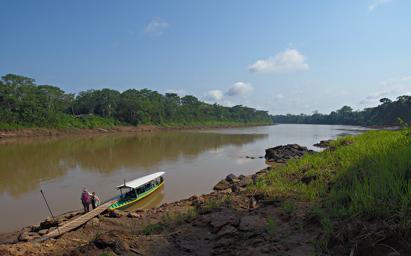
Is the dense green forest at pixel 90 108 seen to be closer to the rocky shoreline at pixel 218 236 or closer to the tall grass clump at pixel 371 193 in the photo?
the rocky shoreline at pixel 218 236

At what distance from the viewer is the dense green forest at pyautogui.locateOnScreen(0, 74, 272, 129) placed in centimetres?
5599

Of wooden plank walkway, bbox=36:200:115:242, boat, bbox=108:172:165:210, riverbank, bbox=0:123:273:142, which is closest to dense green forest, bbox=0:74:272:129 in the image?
riverbank, bbox=0:123:273:142

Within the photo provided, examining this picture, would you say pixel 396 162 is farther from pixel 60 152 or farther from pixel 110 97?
pixel 110 97

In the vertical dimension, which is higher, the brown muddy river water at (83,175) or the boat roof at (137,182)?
the boat roof at (137,182)

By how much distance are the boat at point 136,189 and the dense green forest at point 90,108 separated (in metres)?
46.1

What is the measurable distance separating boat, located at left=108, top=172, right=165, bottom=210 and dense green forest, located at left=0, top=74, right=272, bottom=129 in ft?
151

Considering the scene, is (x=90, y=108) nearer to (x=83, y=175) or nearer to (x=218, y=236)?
(x=83, y=175)

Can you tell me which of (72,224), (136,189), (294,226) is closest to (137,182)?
(136,189)

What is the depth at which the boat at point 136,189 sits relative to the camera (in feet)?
44.5

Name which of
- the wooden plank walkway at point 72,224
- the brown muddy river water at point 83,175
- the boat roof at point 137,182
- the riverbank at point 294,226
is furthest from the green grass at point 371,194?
the brown muddy river water at point 83,175

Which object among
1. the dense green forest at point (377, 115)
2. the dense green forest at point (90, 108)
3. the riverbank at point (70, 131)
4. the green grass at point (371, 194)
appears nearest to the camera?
the green grass at point (371, 194)

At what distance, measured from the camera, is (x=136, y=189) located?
15.3 metres

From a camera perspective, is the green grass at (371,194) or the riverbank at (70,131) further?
the riverbank at (70,131)

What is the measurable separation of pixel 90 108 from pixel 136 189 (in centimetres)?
6917
